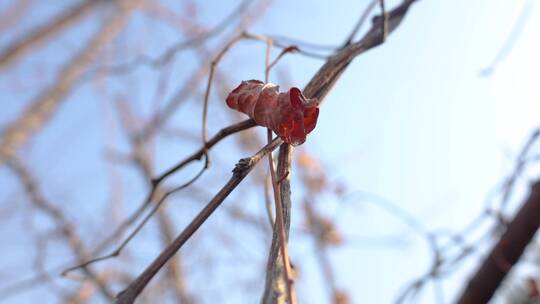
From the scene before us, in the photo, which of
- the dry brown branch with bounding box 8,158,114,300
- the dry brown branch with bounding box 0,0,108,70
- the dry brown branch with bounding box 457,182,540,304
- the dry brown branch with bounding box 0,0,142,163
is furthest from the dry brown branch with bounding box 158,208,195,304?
the dry brown branch with bounding box 457,182,540,304

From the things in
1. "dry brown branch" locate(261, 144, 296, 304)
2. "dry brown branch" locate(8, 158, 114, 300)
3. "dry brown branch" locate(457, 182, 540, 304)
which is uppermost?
"dry brown branch" locate(8, 158, 114, 300)

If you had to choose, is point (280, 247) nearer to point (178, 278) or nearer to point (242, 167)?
point (242, 167)

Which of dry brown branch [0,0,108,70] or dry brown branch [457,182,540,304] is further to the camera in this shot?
dry brown branch [0,0,108,70]

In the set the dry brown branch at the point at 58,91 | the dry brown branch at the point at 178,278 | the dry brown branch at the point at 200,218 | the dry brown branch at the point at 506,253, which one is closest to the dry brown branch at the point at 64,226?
the dry brown branch at the point at 178,278

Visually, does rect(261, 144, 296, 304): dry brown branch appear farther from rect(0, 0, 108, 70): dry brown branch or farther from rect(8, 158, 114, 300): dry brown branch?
rect(0, 0, 108, 70): dry brown branch

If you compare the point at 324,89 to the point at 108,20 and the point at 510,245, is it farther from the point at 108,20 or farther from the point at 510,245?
the point at 108,20
